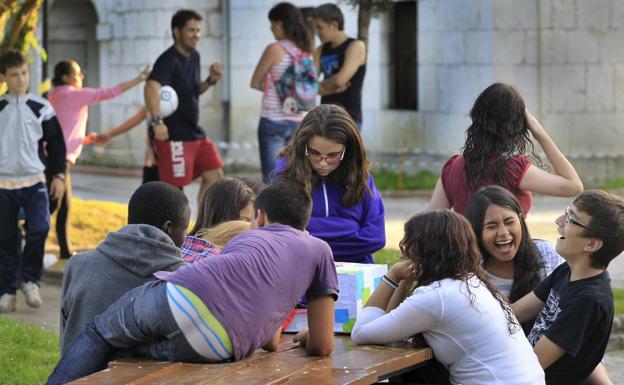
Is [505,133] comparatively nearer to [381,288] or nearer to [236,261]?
[381,288]

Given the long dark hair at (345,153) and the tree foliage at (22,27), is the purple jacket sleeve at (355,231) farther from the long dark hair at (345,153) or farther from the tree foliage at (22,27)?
the tree foliage at (22,27)

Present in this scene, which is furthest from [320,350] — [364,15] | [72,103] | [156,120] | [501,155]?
[364,15]

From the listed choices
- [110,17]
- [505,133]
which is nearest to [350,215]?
[505,133]

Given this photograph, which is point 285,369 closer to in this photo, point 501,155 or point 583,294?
point 583,294

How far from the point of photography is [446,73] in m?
18.2

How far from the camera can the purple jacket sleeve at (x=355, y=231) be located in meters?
6.57

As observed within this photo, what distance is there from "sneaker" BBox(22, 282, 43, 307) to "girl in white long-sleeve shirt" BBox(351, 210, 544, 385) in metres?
4.83

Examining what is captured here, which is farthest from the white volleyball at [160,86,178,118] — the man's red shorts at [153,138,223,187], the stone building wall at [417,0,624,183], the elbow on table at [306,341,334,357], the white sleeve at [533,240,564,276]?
the stone building wall at [417,0,624,183]

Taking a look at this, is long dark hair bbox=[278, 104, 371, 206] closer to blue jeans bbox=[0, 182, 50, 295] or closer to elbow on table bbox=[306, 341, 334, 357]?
elbow on table bbox=[306, 341, 334, 357]

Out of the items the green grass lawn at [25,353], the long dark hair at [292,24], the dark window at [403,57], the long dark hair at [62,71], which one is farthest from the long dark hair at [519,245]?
the dark window at [403,57]

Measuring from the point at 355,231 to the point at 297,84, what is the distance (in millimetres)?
5086

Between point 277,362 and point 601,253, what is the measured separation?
1.39 metres

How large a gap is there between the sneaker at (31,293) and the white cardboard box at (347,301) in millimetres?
4303

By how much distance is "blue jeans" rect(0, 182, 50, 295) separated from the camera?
9.54 m
